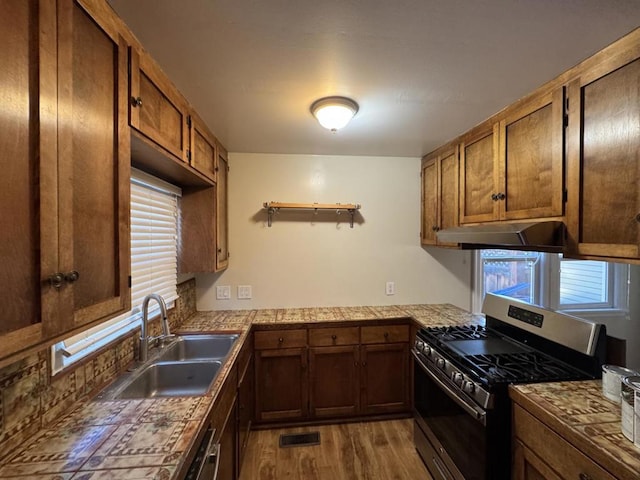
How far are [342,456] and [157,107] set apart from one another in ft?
8.02

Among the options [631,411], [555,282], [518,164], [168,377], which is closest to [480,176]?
[518,164]

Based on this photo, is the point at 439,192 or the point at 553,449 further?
the point at 439,192

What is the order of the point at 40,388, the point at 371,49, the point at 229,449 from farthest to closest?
the point at 229,449
the point at 371,49
the point at 40,388

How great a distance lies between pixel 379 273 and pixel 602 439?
77.5 inches

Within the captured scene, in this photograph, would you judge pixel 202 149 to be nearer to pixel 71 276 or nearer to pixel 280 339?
pixel 71 276

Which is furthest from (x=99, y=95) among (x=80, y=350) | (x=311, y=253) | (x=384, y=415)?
(x=384, y=415)

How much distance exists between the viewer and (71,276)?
804 mm

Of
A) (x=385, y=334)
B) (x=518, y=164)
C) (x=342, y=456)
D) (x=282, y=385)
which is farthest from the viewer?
(x=385, y=334)

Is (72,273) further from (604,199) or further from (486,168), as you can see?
(486,168)

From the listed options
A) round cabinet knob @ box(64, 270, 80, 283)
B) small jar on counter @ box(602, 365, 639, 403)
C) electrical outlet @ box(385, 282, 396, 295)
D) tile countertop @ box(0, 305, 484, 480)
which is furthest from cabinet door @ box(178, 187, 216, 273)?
small jar on counter @ box(602, 365, 639, 403)

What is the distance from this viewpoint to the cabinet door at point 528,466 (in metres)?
1.16

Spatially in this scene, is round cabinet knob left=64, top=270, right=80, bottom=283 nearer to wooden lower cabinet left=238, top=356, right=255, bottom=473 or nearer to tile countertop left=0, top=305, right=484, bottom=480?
tile countertop left=0, top=305, right=484, bottom=480

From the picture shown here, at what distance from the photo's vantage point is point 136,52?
114 centimetres

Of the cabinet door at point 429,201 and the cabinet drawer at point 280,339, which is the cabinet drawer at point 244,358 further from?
the cabinet door at point 429,201
